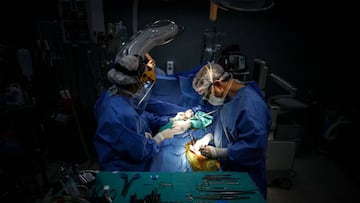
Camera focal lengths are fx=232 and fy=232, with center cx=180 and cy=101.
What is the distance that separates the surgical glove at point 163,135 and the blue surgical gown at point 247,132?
49 centimetres

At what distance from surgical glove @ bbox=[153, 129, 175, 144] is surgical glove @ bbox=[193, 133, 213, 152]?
0.25 m

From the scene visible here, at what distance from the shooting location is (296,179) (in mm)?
2824

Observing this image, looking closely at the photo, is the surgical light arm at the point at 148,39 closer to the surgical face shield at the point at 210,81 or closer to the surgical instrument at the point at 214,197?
the surgical face shield at the point at 210,81

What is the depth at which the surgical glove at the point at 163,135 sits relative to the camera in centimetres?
206

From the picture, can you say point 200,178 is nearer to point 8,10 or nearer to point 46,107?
point 46,107

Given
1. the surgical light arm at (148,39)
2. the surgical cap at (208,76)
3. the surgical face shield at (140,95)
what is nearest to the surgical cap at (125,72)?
the surgical face shield at (140,95)

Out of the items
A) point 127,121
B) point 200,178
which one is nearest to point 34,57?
point 127,121

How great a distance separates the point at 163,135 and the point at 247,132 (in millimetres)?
775

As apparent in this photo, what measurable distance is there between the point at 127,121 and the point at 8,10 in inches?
90.9

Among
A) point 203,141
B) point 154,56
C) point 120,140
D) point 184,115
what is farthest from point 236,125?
point 154,56

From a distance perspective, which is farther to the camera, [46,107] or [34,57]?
[46,107]

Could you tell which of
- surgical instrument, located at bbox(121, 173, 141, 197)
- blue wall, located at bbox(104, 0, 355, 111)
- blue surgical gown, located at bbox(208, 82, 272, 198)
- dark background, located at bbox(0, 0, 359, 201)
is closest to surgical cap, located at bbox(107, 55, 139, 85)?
surgical instrument, located at bbox(121, 173, 141, 197)

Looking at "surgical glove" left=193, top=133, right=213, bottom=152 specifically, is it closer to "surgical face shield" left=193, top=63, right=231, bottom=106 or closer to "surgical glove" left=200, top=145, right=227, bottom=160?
"surgical glove" left=200, top=145, right=227, bottom=160

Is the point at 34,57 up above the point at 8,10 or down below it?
below
